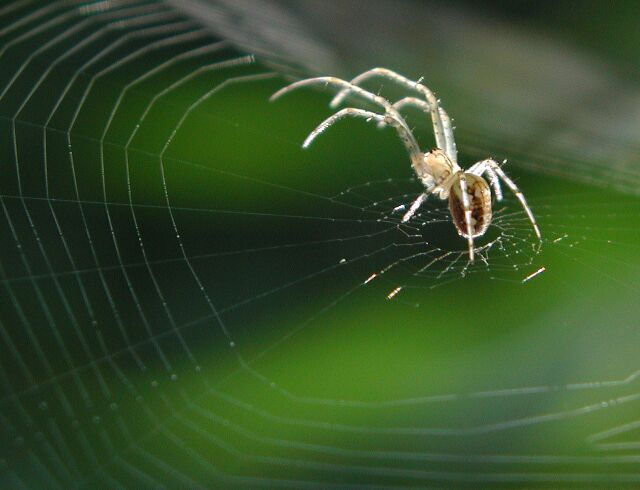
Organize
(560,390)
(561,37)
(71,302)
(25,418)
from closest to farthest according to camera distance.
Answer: (25,418) → (560,390) → (71,302) → (561,37)

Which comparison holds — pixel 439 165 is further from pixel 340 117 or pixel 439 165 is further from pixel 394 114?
pixel 340 117

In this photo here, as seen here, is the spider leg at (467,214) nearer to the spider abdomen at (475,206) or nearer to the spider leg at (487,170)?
the spider abdomen at (475,206)

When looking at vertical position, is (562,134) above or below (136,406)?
above

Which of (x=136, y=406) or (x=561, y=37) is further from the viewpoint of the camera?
(x=561, y=37)

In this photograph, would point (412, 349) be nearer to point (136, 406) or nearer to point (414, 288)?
point (414, 288)

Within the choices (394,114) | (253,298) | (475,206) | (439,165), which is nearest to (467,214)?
(475,206)

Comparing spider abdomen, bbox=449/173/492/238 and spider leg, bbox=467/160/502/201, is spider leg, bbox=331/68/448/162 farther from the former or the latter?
spider abdomen, bbox=449/173/492/238

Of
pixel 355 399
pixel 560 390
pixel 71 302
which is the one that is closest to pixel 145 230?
pixel 71 302
